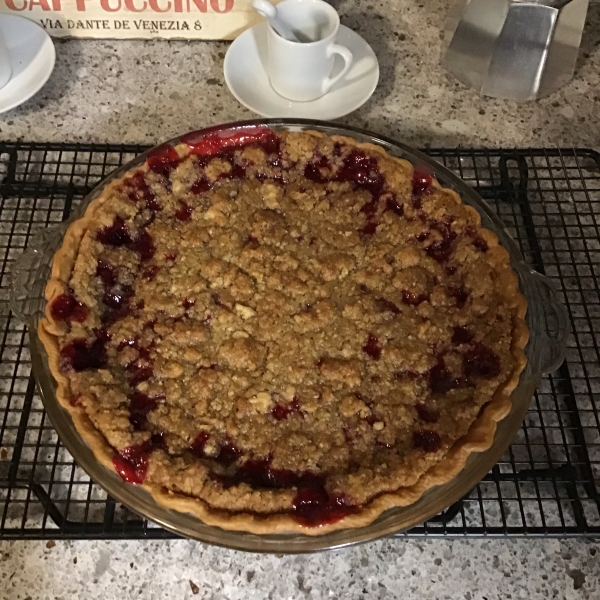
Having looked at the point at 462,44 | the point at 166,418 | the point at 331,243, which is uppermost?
the point at 462,44

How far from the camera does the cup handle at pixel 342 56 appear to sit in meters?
1.28

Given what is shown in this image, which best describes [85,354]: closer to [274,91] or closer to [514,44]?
[274,91]

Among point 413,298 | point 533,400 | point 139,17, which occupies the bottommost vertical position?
point 533,400

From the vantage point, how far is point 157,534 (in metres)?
0.92

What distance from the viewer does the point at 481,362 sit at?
99cm

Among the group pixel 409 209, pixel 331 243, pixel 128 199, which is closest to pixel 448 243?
pixel 409 209

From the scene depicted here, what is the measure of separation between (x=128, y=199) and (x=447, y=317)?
59 cm

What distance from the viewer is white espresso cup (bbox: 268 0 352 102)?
126cm

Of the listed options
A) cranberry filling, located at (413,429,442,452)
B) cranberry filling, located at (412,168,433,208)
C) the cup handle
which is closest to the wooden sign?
the cup handle

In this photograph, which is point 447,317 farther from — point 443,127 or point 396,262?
point 443,127

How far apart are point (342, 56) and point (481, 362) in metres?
0.71

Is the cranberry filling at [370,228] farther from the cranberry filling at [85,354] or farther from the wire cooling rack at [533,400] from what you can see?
the cranberry filling at [85,354]

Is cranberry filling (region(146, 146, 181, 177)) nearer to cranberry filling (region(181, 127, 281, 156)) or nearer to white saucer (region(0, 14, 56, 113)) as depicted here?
cranberry filling (region(181, 127, 281, 156))

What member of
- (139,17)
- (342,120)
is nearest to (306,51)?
(342,120)
